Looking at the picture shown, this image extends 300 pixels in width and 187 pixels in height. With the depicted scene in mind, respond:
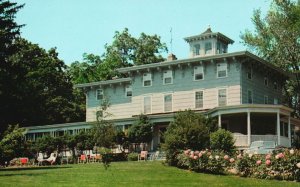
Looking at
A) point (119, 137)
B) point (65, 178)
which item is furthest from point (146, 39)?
point (65, 178)

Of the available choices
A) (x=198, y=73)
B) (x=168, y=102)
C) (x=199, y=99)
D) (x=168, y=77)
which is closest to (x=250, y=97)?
(x=199, y=99)

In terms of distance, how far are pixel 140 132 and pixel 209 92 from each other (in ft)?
20.8

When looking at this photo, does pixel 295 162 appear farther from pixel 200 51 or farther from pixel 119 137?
pixel 200 51

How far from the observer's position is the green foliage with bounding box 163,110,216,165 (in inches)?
1021

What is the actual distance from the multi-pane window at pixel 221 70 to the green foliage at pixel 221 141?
9.74 meters

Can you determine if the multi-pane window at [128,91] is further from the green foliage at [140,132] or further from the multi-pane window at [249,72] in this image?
the multi-pane window at [249,72]

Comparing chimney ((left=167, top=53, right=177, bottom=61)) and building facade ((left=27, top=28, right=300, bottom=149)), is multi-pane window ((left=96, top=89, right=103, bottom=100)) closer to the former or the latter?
building facade ((left=27, top=28, right=300, bottom=149))

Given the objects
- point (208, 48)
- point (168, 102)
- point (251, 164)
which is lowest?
point (251, 164)

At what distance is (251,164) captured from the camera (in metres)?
20.5

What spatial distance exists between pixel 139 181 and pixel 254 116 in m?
22.7

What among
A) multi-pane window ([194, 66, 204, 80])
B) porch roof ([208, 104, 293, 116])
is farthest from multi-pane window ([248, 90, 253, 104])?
porch roof ([208, 104, 293, 116])

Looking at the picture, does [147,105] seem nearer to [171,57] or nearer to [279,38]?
[171,57]

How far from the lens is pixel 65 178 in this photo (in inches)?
744

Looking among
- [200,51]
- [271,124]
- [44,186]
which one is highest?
[200,51]
